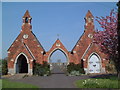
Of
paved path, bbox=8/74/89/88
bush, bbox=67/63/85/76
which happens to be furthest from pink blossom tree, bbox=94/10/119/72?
bush, bbox=67/63/85/76

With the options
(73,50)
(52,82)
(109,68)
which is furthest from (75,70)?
(52,82)

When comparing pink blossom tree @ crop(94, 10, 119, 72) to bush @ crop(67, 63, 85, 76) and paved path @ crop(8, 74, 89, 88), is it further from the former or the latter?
bush @ crop(67, 63, 85, 76)

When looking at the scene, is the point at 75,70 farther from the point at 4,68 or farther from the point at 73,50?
the point at 4,68

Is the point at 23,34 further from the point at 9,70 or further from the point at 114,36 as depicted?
the point at 114,36

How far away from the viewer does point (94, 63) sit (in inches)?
1226

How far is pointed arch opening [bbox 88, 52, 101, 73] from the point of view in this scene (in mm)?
30953

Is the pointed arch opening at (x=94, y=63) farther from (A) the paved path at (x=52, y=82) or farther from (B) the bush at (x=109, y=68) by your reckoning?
(A) the paved path at (x=52, y=82)

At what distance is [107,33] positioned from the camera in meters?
18.4

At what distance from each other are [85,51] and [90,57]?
1886mm

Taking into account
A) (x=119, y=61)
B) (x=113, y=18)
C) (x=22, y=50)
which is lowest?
(x=119, y=61)

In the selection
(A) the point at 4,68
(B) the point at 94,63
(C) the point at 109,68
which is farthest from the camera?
(B) the point at 94,63

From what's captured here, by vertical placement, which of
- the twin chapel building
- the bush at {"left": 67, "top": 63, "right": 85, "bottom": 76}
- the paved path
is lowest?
the paved path

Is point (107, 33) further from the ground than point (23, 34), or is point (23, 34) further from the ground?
point (23, 34)

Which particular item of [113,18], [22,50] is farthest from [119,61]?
[22,50]
